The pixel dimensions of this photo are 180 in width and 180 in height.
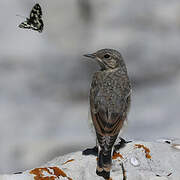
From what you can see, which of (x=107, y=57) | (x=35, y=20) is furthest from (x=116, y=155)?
(x=35, y=20)

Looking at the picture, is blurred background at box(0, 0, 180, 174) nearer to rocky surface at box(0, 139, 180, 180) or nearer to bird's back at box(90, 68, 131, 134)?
bird's back at box(90, 68, 131, 134)

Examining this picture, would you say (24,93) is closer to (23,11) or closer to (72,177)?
(23,11)

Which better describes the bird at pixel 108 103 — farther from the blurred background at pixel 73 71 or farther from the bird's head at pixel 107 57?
the blurred background at pixel 73 71

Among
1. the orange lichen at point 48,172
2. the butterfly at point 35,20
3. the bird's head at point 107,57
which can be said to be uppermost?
the butterfly at point 35,20

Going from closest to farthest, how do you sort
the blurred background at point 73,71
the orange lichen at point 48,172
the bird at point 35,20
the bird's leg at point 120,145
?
the orange lichen at point 48,172 < the bird's leg at point 120,145 < the bird at point 35,20 < the blurred background at point 73,71

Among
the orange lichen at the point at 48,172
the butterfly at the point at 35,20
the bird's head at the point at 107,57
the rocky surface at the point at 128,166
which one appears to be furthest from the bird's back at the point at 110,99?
the butterfly at the point at 35,20

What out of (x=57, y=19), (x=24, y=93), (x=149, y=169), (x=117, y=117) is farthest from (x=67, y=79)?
(x=149, y=169)
